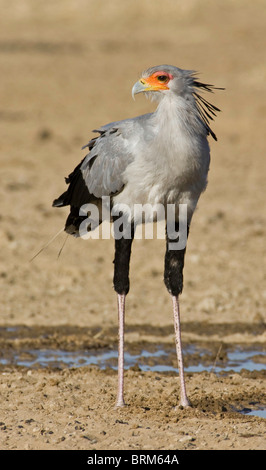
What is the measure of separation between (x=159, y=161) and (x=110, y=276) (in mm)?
3823

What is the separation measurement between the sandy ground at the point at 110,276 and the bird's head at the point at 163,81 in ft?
6.71

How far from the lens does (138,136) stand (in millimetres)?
5797

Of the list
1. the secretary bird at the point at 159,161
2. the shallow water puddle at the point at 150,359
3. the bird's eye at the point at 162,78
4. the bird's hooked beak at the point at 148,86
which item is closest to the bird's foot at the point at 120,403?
the secretary bird at the point at 159,161

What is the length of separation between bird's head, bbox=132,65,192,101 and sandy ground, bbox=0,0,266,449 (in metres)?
2.05

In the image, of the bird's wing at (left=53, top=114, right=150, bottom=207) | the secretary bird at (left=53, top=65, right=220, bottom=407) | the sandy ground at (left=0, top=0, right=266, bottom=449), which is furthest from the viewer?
the bird's wing at (left=53, top=114, right=150, bottom=207)

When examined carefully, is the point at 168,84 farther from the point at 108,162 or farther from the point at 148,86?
the point at 108,162

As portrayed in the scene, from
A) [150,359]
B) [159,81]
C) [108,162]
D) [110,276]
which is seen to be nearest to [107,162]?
[108,162]

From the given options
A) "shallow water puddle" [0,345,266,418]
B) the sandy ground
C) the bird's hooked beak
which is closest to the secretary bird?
the bird's hooked beak

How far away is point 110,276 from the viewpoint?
933 centimetres

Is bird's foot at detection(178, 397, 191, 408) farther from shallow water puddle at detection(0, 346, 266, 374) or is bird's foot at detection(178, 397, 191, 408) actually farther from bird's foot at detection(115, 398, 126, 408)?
shallow water puddle at detection(0, 346, 266, 374)

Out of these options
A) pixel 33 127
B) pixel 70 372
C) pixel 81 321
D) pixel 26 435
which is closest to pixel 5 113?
pixel 33 127

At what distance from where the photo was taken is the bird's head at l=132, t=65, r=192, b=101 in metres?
5.67

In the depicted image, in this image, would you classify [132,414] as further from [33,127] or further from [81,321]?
[33,127]
